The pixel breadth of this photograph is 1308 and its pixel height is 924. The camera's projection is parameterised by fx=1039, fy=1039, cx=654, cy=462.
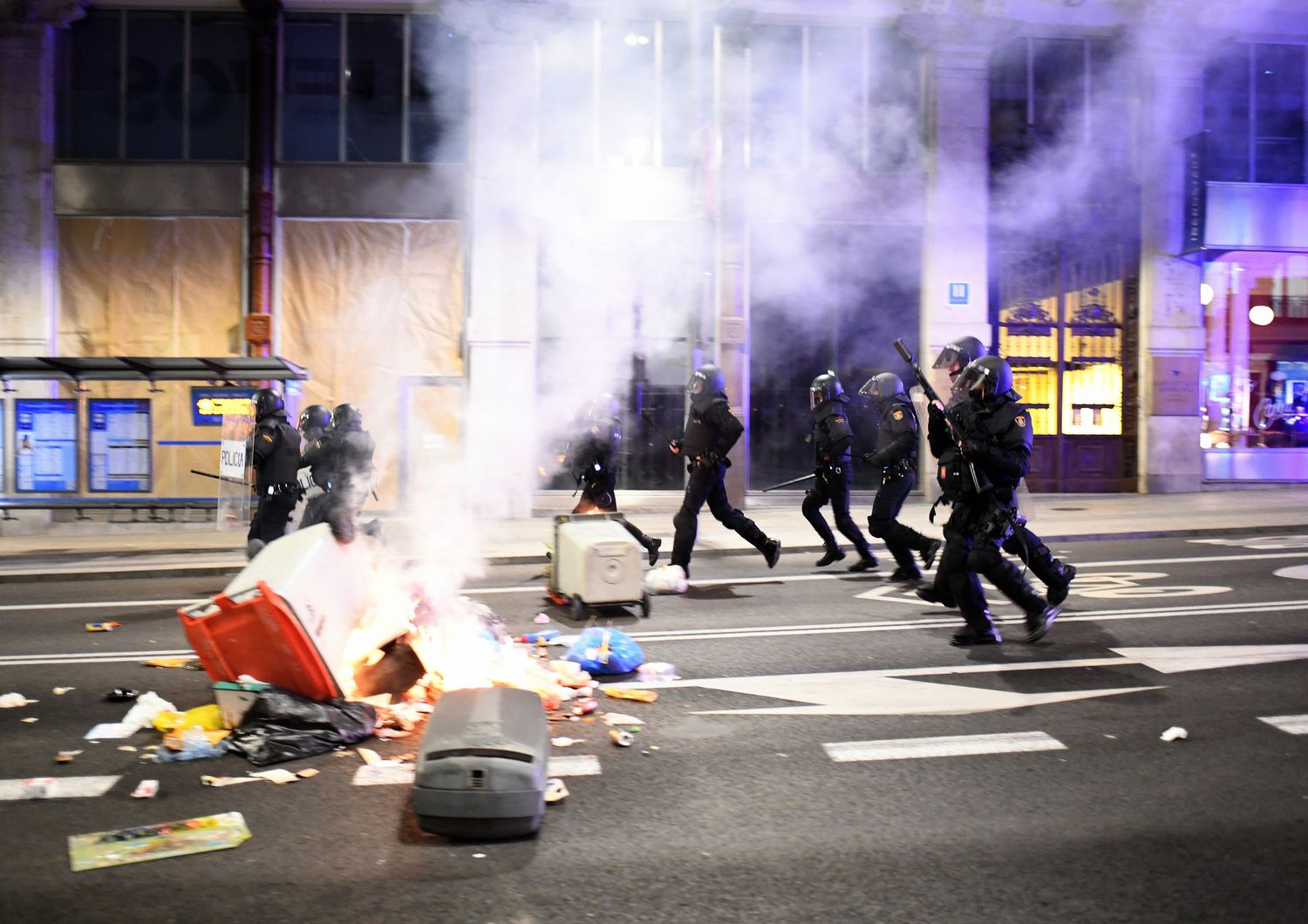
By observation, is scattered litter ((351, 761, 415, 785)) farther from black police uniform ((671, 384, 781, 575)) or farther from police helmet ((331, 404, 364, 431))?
black police uniform ((671, 384, 781, 575))

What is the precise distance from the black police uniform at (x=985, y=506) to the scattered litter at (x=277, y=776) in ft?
13.0

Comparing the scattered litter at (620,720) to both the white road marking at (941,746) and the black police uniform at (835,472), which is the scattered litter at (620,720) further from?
the black police uniform at (835,472)

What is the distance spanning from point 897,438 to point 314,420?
478 cm

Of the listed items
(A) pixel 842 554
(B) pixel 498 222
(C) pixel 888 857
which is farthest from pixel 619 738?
(B) pixel 498 222

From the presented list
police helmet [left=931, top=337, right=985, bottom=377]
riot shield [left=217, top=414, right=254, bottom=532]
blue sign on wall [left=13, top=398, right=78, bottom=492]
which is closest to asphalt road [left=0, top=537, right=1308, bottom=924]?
police helmet [left=931, top=337, right=985, bottom=377]

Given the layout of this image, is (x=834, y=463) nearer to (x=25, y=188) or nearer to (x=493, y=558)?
(x=493, y=558)

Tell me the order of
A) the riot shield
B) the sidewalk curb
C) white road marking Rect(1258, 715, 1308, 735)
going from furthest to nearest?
the riot shield
the sidewalk curb
white road marking Rect(1258, 715, 1308, 735)

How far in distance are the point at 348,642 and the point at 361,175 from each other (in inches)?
465

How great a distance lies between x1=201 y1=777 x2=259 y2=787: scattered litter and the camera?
13.6 ft

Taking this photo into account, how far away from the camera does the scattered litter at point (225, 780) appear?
4141 millimetres

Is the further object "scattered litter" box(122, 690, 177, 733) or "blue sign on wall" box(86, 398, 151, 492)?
"blue sign on wall" box(86, 398, 151, 492)

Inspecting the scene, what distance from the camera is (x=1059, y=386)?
16.8 meters

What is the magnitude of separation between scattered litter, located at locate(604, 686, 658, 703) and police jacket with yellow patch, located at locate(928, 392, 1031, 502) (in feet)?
8.13

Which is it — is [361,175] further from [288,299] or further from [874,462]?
[874,462]
